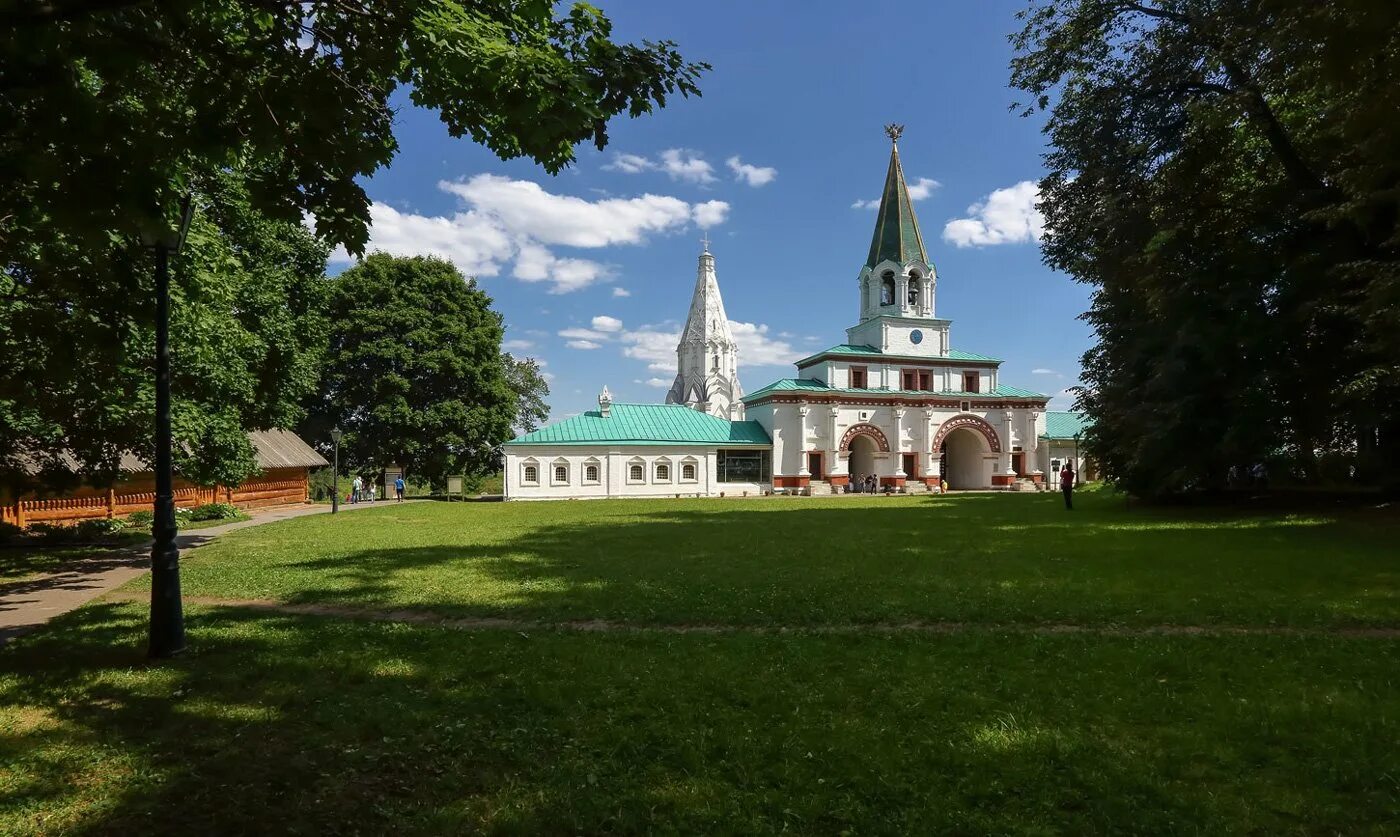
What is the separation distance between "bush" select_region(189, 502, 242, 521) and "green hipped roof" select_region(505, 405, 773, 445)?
15270 millimetres

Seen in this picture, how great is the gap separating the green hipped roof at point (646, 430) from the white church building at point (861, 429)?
0.11 meters

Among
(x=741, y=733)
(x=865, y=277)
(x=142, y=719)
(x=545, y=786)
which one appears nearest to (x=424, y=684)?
(x=142, y=719)

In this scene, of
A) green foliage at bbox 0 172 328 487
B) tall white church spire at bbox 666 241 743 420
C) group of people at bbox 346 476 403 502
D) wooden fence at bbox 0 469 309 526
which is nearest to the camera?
green foliage at bbox 0 172 328 487

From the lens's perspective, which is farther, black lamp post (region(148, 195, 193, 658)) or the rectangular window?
the rectangular window

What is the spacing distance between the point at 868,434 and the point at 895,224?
14.9 meters

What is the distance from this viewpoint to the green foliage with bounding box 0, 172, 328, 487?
23.3 ft

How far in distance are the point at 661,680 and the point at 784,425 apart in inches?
1539

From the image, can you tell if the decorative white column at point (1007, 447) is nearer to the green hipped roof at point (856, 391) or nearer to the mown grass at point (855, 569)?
the green hipped roof at point (856, 391)

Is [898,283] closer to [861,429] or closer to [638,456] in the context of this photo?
[861,429]

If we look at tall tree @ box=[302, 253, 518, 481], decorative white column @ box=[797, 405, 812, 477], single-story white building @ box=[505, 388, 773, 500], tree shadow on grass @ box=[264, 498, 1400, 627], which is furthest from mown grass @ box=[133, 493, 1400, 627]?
decorative white column @ box=[797, 405, 812, 477]

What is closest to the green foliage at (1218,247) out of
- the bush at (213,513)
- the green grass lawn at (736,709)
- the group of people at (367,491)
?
the green grass lawn at (736,709)

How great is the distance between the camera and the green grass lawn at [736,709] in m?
4.11

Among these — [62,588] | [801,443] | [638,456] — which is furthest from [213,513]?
[801,443]

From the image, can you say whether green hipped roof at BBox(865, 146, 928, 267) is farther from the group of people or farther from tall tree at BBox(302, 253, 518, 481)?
the group of people
